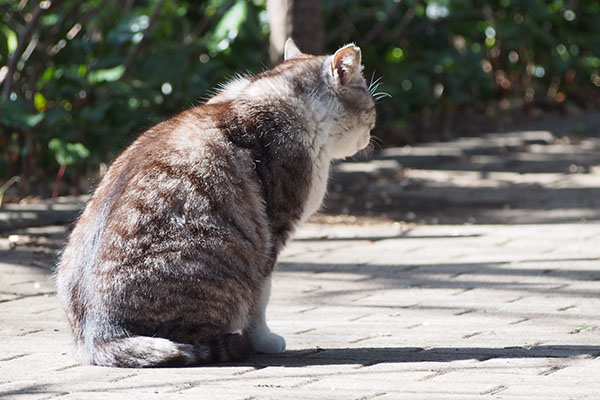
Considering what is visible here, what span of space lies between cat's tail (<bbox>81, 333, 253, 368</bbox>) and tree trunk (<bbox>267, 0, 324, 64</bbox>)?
4.35 meters

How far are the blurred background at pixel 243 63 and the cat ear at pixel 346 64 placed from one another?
11.4 ft

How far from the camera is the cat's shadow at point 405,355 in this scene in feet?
11.8

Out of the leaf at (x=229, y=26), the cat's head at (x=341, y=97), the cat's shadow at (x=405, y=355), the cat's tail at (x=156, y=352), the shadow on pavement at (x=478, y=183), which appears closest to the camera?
the cat's tail at (x=156, y=352)

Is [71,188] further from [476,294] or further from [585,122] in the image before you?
[585,122]

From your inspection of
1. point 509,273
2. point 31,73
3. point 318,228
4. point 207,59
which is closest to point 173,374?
point 509,273

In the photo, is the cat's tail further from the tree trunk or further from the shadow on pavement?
the tree trunk

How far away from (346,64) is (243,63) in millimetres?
5291

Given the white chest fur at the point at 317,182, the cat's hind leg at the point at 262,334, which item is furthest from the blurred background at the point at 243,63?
the cat's hind leg at the point at 262,334

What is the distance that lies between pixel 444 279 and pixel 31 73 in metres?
4.49

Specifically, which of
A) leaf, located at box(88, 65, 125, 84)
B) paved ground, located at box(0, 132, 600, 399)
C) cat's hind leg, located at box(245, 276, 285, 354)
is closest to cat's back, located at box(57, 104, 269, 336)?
cat's hind leg, located at box(245, 276, 285, 354)

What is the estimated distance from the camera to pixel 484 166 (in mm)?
9719

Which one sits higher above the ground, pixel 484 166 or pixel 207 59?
pixel 207 59

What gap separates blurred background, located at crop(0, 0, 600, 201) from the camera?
779 cm

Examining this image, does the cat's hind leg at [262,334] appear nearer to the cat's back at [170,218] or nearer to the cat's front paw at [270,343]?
the cat's front paw at [270,343]
